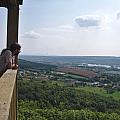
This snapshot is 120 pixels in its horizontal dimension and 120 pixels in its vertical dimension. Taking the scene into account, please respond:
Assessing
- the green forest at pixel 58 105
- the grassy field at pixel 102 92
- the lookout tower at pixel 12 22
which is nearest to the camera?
the lookout tower at pixel 12 22

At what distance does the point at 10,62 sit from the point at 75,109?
34.3 meters

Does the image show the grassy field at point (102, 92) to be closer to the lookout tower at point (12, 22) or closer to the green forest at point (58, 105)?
the green forest at point (58, 105)

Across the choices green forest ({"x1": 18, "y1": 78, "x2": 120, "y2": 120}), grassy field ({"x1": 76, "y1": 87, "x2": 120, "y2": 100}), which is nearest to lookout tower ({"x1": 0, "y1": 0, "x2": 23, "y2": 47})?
green forest ({"x1": 18, "y1": 78, "x2": 120, "y2": 120})

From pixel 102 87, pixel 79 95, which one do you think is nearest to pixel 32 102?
pixel 79 95

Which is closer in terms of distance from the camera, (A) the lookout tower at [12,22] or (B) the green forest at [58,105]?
(A) the lookout tower at [12,22]

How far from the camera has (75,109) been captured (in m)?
37.5

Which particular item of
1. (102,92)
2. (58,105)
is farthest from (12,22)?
(102,92)

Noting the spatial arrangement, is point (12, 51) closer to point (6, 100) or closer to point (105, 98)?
point (6, 100)

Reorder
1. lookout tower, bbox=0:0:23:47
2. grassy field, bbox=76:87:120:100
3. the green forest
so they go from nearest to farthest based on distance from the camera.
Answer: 1. lookout tower, bbox=0:0:23:47
2. the green forest
3. grassy field, bbox=76:87:120:100

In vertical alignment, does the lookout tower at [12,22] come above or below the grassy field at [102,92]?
above

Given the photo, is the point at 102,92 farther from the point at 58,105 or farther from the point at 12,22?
the point at 12,22

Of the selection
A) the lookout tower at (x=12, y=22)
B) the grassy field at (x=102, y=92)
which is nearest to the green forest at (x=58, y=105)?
the grassy field at (x=102, y=92)

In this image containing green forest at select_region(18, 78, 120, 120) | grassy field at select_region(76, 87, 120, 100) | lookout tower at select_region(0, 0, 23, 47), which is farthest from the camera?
grassy field at select_region(76, 87, 120, 100)

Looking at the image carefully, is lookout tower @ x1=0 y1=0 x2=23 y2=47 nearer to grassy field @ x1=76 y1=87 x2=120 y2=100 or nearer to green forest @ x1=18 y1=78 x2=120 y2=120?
green forest @ x1=18 y1=78 x2=120 y2=120
